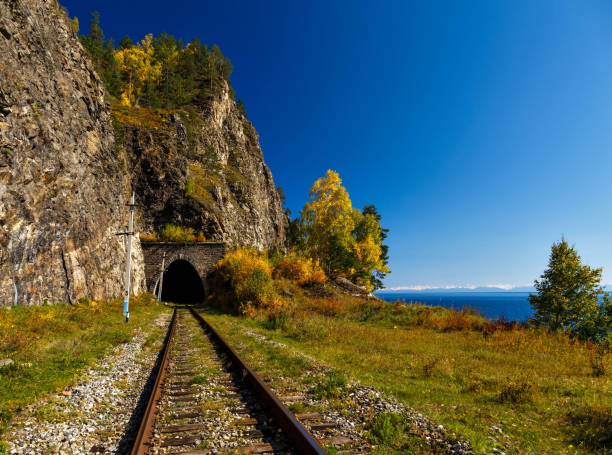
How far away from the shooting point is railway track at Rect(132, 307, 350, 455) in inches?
166

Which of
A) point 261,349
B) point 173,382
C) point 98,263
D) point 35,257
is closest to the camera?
point 173,382

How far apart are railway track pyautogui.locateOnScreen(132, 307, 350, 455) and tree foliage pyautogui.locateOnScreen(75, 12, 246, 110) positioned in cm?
6117

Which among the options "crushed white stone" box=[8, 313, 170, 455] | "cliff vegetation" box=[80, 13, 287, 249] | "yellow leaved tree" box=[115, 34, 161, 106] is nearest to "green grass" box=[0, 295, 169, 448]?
"crushed white stone" box=[8, 313, 170, 455]

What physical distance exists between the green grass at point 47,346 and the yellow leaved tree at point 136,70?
202 ft

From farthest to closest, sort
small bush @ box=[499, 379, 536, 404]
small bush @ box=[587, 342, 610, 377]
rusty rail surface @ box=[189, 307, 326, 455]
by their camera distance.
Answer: small bush @ box=[587, 342, 610, 377]
small bush @ box=[499, 379, 536, 404]
rusty rail surface @ box=[189, 307, 326, 455]

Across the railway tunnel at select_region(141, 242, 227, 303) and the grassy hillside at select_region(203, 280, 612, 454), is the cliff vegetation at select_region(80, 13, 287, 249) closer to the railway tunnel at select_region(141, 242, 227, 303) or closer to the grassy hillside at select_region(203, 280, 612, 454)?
the railway tunnel at select_region(141, 242, 227, 303)

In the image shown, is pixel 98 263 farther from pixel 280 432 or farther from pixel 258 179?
pixel 258 179

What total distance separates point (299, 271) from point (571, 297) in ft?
71.3

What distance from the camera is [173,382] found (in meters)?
7.06


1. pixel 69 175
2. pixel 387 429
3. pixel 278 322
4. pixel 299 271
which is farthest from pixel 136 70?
pixel 387 429

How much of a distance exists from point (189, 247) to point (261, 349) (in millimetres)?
26759

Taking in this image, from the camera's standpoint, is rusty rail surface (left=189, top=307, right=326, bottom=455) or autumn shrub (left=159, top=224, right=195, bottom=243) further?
autumn shrub (left=159, top=224, right=195, bottom=243)

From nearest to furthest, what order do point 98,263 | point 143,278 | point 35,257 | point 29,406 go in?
point 29,406
point 35,257
point 98,263
point 143,278

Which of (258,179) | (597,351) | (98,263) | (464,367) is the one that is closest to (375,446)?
(464,367)
